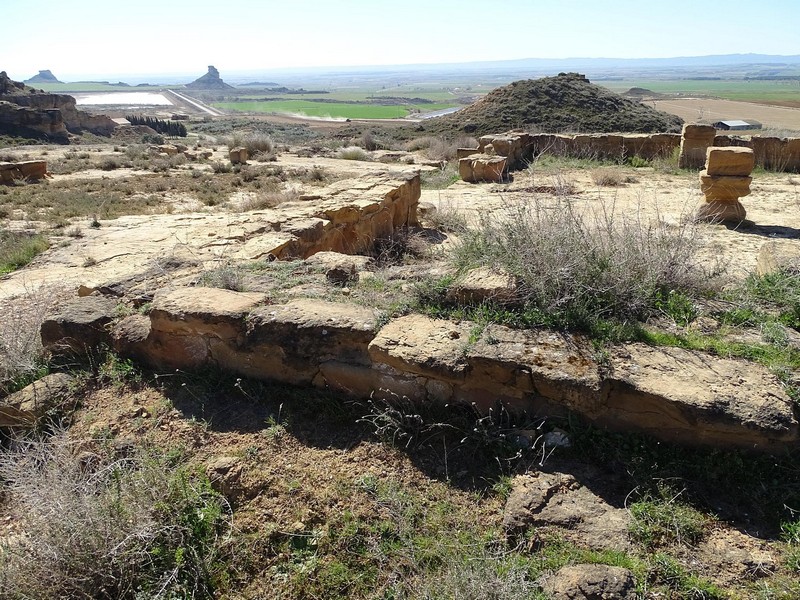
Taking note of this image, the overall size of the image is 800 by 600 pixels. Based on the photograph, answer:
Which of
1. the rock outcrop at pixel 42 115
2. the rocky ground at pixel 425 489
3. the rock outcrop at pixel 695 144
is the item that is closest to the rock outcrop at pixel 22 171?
the rocky ground at pixel 425 489

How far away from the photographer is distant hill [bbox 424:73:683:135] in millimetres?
27859

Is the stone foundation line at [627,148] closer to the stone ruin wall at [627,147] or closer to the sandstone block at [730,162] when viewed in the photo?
the stone ruin wall at [627,147]

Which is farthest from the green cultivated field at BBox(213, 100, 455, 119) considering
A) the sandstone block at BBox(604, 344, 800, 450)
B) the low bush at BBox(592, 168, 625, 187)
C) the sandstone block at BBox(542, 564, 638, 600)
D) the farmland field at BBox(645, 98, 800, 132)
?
the sandstone block at BBox(542, 564, 638, 600)

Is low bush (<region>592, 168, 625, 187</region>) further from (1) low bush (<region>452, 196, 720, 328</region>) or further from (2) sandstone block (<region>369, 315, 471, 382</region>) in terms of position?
(2) sandstone block (<region>369, 315, 471, 382</region>)

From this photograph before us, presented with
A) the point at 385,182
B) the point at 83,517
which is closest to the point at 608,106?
the point at 385,182

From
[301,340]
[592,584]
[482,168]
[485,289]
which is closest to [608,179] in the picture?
[482,168]

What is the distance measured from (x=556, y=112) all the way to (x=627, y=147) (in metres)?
16.8

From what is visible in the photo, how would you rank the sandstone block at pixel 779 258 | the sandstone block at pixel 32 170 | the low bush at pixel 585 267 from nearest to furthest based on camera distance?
1. the low bush at pixel 585 267
2. the sandstone block at pixel 779 258
3. the sandstone block at pixel 32 170

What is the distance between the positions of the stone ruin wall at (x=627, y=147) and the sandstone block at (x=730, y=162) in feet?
15.3

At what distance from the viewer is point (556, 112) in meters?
30.0

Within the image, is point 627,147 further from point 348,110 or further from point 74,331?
point 348,110

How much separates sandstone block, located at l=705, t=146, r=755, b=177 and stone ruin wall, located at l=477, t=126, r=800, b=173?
15.3ft

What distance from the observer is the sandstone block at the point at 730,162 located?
8.53 metres

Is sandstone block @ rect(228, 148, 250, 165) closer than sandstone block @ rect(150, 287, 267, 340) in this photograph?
No
